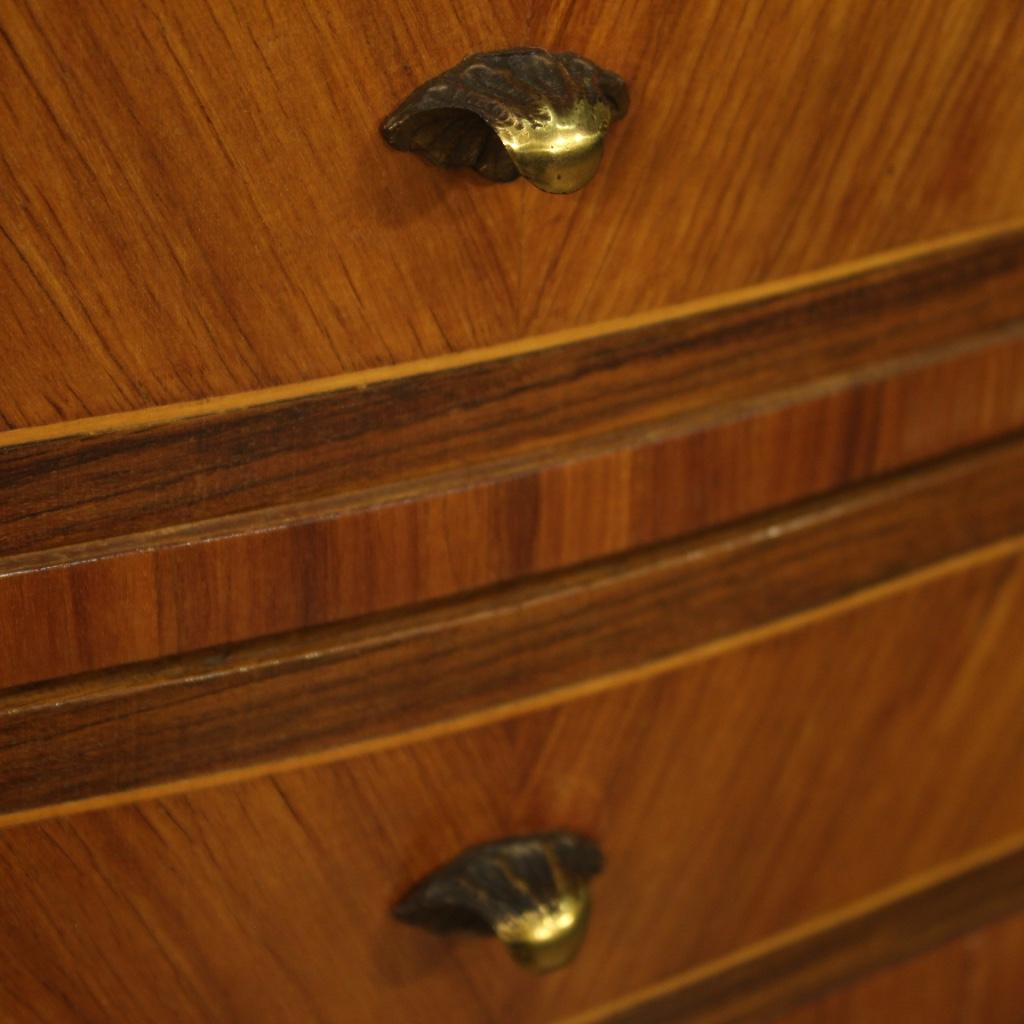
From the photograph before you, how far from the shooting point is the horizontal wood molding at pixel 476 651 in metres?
0.31

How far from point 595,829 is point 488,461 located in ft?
0.43

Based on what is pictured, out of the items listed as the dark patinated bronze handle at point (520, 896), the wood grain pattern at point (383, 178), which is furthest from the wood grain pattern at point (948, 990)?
the wood grain pattern at point (383, 178)

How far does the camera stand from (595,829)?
39 cm

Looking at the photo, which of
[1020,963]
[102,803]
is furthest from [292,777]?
[1020,963]

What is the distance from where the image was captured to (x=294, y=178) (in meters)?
0.27

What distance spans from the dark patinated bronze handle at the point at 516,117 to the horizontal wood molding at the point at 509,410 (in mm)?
56

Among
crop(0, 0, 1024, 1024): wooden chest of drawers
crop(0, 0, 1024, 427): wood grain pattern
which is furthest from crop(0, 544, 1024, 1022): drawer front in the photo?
crop(0, 0, 1024, 427): wood grain pattern

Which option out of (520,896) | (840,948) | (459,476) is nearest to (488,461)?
(459,476)

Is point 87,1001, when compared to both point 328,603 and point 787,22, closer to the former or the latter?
point 328,603

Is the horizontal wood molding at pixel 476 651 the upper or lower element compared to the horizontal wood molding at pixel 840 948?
upper

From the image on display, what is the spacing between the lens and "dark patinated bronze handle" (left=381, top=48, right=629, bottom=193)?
0.82 feet

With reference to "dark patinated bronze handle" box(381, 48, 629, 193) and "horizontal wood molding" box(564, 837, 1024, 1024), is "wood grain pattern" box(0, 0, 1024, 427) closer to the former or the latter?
"dark patinated bronze handle" box(381, 48, 629, 193)

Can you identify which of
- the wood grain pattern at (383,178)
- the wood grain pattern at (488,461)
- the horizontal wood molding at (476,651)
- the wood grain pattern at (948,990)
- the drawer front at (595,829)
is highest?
the wood grain pattern at (383,178)

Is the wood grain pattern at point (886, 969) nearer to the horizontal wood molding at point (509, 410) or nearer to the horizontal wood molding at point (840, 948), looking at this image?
the horizontal wood molding at point (840, 948)
